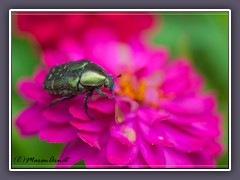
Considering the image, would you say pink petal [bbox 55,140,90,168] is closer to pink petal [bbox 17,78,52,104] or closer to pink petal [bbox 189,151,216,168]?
pink petal [bbox 17,78,52,104]

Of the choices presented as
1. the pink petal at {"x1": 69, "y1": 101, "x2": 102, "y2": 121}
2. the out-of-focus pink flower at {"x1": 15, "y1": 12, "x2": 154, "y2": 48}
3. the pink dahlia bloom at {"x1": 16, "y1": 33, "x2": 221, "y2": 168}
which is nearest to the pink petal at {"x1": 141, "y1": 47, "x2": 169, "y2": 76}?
the pink dahlia bloom at {"x1": 16, "y1": 33, "x2": 221, "y2": 168}

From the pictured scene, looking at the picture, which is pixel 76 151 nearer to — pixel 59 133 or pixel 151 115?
pixel 59 133

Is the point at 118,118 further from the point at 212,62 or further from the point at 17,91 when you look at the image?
the point at 212,62

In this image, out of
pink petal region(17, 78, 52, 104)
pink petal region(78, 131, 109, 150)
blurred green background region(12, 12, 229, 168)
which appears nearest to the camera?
pink petal region(78, 131, 109, 150)

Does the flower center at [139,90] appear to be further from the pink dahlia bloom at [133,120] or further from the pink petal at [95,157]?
the pink petal at [95,157]

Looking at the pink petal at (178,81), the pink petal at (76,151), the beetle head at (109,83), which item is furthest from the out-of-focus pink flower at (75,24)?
the pink petal at (76,151)

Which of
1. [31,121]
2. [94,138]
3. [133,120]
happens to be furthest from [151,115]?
[31,121]

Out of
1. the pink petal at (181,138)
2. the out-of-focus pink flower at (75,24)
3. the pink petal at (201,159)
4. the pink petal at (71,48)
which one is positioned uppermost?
the out-of-focus pink flower at (75,24)
